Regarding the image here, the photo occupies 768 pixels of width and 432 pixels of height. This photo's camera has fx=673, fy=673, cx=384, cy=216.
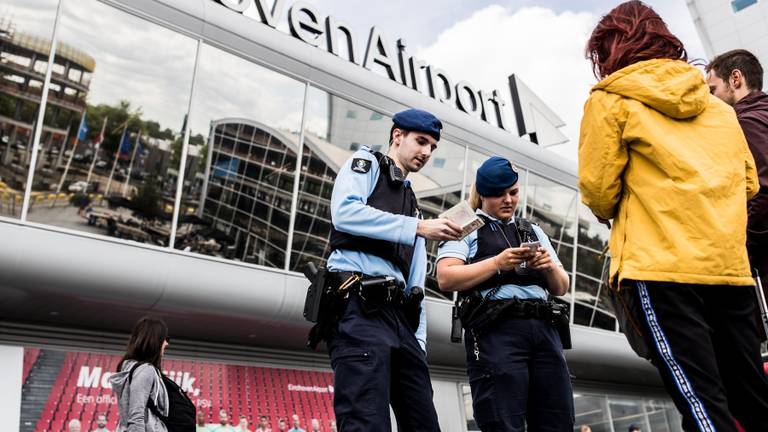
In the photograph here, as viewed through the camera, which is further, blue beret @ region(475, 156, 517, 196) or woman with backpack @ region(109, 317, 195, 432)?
woman with backpack @ region(109, 317, 195, 432)

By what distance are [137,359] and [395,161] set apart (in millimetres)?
2563

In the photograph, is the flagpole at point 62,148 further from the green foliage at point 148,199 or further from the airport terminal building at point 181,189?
the green foliage at point 148,199

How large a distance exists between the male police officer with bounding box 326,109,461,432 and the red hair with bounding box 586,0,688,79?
95 cm

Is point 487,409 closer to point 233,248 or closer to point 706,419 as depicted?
point 706,419

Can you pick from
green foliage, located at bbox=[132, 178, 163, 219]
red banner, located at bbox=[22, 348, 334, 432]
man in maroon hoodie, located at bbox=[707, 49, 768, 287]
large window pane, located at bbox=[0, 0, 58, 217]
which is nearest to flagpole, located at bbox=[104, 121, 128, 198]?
green foliage, located at bbox=[132, 178, 163, 219]

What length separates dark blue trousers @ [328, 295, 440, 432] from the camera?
276 cm

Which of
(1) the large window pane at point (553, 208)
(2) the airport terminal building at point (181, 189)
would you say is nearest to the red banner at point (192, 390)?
(2) the airport terminal building at point (181, 189)

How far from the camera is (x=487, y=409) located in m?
3.42

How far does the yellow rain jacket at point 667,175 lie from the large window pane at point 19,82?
29.4ft

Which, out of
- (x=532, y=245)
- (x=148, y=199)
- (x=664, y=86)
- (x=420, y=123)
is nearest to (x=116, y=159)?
(x=148, y=199)

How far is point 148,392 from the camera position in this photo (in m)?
4.59

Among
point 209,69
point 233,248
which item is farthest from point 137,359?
point 209,69

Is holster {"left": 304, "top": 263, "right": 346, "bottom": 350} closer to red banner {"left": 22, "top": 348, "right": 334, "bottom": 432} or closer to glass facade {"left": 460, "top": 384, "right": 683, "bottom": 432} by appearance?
red banner {"left": 22, "top": 348, "right": 334, "bottom": 432}

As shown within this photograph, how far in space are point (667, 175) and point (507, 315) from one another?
1.35 m
